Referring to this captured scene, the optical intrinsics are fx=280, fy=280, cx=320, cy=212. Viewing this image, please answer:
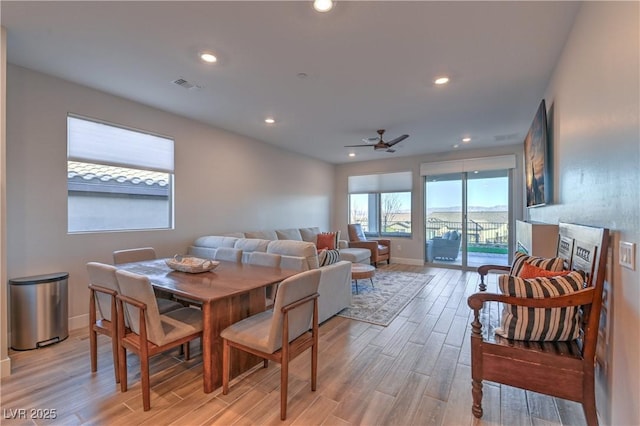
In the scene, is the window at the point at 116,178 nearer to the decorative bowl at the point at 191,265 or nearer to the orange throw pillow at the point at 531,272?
the decorative bowl at the point at 191,265

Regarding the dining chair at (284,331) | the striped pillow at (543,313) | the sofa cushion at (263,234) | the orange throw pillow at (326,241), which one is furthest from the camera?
the orange throw pillow at (326,241)

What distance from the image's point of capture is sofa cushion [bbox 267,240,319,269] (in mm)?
3090

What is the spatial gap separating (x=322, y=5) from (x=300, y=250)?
2.20 m

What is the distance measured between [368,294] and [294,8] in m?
3.77

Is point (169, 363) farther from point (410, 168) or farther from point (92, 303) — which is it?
→ point (410, 168)

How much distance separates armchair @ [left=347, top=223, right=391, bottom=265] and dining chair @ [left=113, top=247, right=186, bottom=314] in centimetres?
429

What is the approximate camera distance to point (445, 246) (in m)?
6.68

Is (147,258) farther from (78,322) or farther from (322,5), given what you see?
(322,5)

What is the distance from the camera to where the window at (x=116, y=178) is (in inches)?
129

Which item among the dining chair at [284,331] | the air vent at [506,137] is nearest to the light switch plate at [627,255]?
the dining chair at [284,331]

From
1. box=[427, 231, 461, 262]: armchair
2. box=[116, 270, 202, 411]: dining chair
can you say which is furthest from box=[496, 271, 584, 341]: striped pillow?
box=[427, 231, 461, 262]: armchair

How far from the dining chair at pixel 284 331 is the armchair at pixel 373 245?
4327mm

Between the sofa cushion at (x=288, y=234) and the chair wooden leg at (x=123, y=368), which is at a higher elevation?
the sofa cushion at (x=288, y=234)

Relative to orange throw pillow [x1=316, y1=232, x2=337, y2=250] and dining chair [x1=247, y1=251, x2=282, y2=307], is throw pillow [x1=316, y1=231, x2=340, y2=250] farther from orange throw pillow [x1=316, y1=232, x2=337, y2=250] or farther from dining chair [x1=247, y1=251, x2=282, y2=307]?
dining chair [x1=247, y1=251, x2=282, y2=307]
